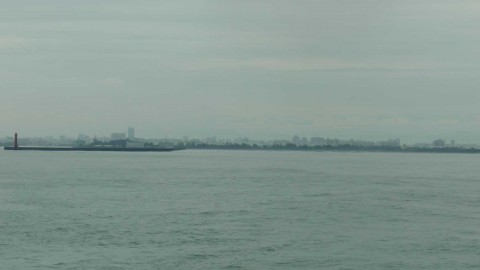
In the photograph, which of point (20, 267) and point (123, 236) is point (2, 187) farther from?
point (20, 267)

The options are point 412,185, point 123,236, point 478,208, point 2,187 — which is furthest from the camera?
point 412,185

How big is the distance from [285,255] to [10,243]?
434 inches

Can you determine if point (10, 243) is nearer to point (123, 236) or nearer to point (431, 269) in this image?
point (123, 236)

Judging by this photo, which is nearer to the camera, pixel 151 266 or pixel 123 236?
pixel 151 266

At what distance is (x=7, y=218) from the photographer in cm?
3366

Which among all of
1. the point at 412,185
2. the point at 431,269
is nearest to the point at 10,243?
the point at 431,269

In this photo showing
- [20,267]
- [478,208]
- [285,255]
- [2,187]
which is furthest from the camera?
[2,187]

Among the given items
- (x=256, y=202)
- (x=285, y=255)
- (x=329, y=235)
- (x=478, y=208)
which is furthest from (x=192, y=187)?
(x=285, y=255)

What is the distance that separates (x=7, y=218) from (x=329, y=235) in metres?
16.5

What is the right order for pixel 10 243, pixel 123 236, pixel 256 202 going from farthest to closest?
pixel 256 202 → pixel 123 236 → pixel 10 243

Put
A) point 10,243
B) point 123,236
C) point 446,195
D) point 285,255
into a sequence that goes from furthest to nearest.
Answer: point 446,195 → point 123,236 → point 10,243 → point 285,255

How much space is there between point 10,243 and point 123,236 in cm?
459

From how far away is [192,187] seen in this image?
56.3m

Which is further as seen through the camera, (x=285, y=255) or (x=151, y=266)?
(x=285, y=255)
